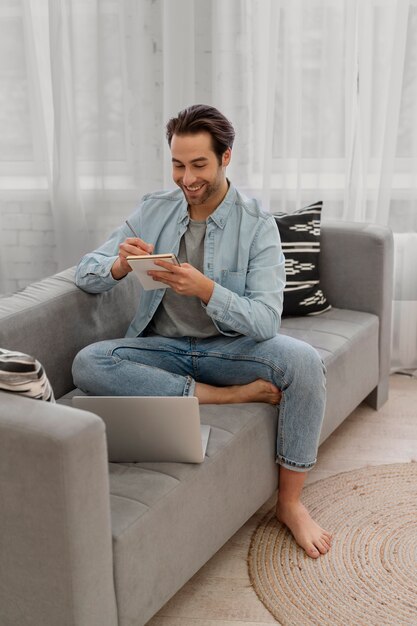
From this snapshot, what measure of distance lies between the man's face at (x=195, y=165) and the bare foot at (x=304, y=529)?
886 millimetres

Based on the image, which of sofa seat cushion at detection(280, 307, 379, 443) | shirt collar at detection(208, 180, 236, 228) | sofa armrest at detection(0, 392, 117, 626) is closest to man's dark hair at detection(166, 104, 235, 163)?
shirt collar at detection(208, 180, 236, 228)

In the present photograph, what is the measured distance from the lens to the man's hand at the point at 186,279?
2342 mm

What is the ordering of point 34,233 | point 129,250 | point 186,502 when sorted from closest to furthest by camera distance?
point 186,502
point 129,250
point 34,233

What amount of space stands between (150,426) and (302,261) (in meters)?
1.27

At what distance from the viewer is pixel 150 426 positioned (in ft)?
6.97

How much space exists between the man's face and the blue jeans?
0.42 metres

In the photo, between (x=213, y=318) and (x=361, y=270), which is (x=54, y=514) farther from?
(x=361, y=270)

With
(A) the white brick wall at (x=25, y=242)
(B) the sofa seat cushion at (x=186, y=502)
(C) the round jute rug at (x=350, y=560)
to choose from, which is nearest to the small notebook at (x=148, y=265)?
(B) the sofa seat cushion at (x=186, y=502)

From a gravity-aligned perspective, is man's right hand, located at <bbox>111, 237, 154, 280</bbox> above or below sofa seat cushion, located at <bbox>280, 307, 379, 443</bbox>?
above

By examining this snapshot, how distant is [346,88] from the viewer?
3551mm

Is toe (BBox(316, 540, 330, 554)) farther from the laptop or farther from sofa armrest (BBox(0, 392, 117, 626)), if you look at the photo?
sofa armrest (BBox(0, 392, 117, 626))

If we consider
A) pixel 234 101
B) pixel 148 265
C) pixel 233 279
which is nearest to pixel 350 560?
pixel 233 279

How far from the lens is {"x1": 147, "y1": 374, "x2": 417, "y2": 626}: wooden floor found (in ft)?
7.26

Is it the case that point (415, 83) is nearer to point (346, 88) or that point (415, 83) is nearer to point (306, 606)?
point (346, 88)
